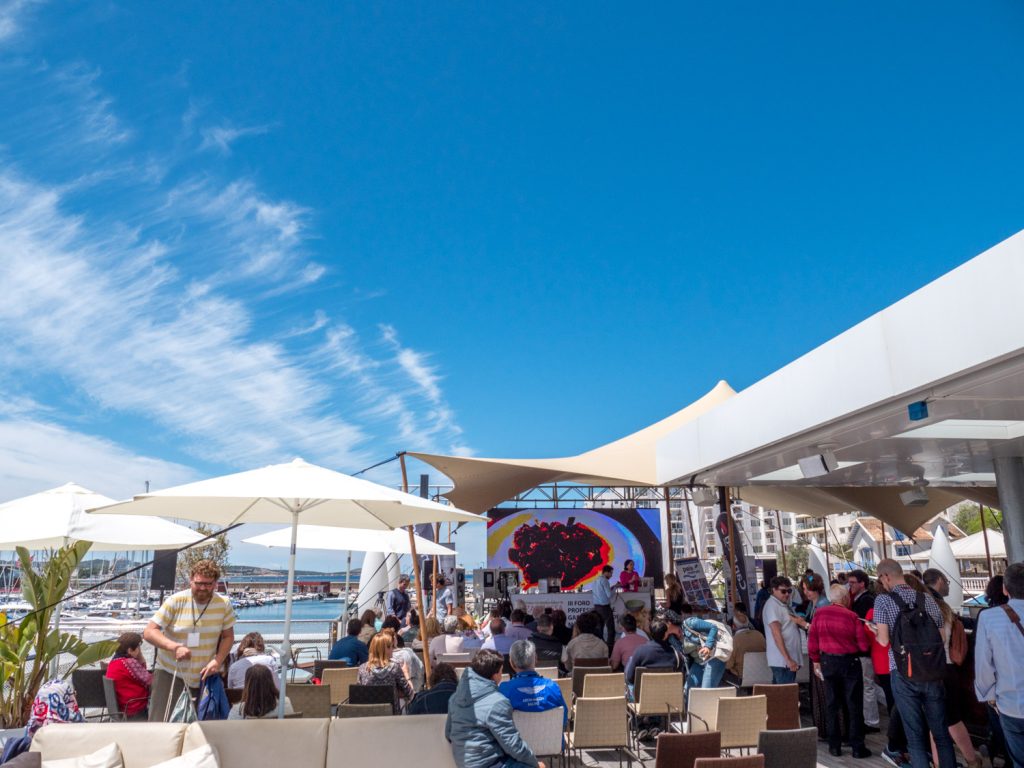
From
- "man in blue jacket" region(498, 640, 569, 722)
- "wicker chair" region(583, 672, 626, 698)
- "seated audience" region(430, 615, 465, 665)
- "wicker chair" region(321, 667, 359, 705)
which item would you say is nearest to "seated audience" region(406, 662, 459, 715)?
"man in blue jacket" region(498, 640, 569, 722)

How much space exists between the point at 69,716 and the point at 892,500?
15.0 m

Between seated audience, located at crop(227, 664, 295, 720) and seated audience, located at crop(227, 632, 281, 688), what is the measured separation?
3.21 ft

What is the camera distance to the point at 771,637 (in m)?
6.28

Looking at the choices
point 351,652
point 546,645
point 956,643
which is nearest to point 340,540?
point 351,652

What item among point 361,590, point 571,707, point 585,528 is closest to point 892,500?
point 585,528

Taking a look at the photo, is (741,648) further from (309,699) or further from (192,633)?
(192,633)

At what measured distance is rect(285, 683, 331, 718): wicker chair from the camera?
515 centimetres

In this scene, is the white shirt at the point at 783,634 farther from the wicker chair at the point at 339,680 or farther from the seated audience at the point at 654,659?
the wicker chair at the point at 339,680

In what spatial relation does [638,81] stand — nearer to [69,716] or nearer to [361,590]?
[361,590]

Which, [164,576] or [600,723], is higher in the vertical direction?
[164,576]

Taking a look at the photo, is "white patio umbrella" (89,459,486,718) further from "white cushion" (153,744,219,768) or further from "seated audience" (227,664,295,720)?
"white cushion" (153,744,219,768)

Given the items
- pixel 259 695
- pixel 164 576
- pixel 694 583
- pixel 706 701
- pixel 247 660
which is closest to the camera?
pixel 259 695

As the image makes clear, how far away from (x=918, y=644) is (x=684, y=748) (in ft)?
6.66

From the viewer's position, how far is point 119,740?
12.5ft
